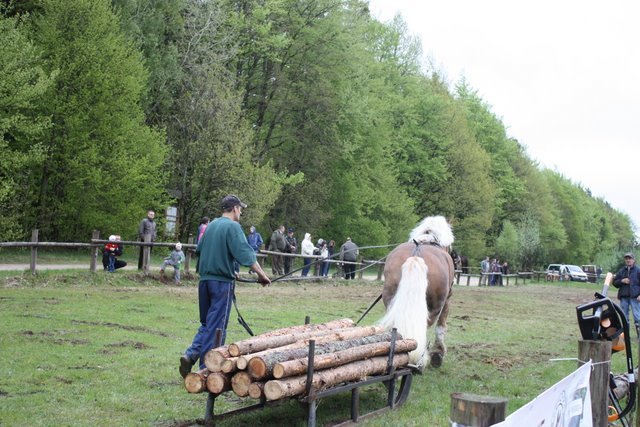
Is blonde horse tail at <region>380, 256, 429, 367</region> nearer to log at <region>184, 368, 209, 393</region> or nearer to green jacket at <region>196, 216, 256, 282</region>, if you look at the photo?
green jacket at <region>196, 216, 256, 282</region>

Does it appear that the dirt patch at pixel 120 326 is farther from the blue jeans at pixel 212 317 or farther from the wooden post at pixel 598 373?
the wooden post at pixel 598 373

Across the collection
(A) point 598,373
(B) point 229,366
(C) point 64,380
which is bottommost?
(C) point 64,380

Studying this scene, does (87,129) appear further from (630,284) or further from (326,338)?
(326,338)

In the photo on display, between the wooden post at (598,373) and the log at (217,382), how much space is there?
9.57 feet

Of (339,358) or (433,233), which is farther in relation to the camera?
(433,233)

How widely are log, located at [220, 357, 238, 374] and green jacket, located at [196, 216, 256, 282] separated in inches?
57.2

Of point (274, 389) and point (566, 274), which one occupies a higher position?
point (566, 274)

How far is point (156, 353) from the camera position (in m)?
10.1

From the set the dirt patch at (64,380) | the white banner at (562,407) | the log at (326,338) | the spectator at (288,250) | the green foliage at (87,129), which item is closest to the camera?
the white banner at (562,407)

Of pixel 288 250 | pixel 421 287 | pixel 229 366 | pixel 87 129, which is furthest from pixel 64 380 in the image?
pixel 87 129

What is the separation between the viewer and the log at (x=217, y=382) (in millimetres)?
6348

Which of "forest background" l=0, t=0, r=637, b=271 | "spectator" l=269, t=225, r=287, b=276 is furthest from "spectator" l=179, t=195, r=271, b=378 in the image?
"spectator" l=269, t=225, r=287, b=276

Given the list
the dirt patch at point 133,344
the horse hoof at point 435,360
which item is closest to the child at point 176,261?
the dirt patch at point 133,344

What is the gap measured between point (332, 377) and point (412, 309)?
7.59 feet
